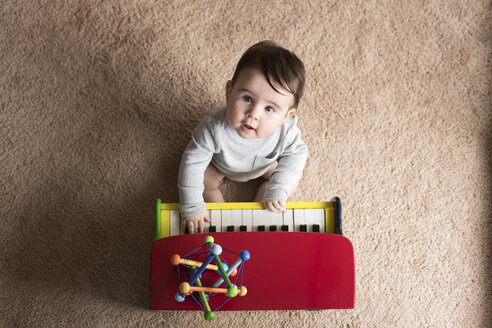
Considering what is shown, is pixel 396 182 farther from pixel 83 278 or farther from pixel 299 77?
pixel 83 278

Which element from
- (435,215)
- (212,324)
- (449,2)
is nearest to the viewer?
(212,324)

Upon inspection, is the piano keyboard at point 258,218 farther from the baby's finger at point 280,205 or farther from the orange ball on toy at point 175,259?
the orange ball on toy at point 175,259

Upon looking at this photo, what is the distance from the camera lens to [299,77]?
3.01 ft

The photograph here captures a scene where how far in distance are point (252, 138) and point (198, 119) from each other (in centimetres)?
30

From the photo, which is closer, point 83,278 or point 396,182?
point 83,278

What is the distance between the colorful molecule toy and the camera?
84 cm

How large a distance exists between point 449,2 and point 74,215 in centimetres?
121

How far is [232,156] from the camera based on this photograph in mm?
1077

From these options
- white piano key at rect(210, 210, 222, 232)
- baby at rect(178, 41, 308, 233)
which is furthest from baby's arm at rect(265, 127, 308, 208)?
white piano key at rect(210, 210, 222, 232)

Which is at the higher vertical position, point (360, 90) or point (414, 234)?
point (360, 90)

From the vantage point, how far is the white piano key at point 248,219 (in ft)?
3.35

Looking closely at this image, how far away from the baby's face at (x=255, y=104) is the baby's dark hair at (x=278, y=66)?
0.01m

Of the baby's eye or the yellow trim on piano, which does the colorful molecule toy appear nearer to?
the yellow trim on piano

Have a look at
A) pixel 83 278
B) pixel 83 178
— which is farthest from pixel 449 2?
pixel 83 278
